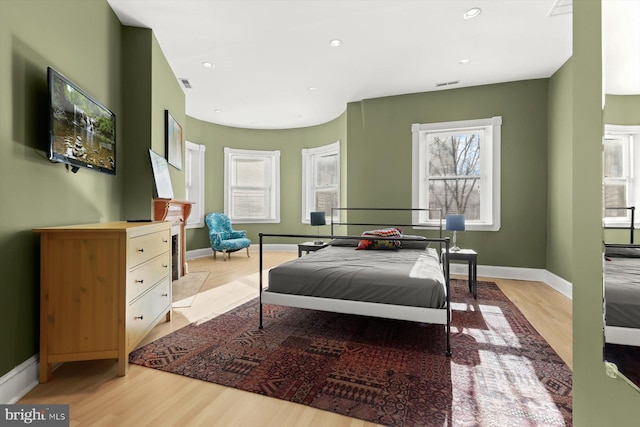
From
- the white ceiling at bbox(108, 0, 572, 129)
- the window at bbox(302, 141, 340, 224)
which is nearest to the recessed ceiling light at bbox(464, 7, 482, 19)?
the white ceiling at bbox(108, 0, 572, 129)

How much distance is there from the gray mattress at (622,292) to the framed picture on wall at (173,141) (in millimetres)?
3963

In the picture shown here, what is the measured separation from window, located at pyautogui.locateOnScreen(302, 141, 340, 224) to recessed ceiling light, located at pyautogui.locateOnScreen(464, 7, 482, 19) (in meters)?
3.74

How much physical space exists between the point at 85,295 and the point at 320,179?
18.1 feet

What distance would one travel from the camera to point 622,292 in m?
0.82

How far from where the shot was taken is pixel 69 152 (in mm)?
2029

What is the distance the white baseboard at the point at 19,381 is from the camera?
5.03 ft

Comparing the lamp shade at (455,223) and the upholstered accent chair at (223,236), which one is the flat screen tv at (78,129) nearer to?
the upholstered accent chair at (223,236)

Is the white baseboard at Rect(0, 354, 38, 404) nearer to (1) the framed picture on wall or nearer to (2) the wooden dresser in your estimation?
(2) the wooden dresser

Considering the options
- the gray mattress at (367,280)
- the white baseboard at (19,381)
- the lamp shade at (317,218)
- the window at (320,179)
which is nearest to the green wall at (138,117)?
the white baseboard at (19,381)

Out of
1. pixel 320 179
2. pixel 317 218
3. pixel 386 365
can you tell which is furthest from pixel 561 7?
pixel 320 179

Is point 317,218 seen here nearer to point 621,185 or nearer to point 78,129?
point 78,129

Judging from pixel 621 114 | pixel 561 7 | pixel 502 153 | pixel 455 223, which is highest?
pixel 561 7

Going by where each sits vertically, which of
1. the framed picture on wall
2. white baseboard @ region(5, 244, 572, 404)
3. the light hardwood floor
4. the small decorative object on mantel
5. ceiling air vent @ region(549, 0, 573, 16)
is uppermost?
ceiling air vent @ region(549, 0, 573, 16)

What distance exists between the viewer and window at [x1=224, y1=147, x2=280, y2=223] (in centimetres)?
699
